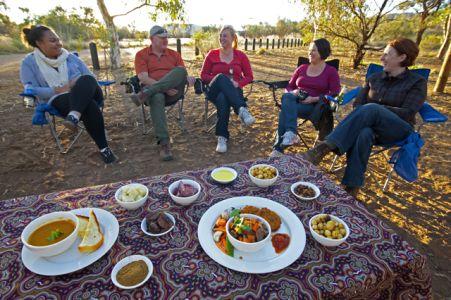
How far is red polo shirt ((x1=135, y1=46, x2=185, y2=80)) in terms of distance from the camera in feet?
11.2

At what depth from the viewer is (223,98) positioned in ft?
10.9

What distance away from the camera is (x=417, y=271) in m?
1.17

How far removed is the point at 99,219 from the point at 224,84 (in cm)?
234

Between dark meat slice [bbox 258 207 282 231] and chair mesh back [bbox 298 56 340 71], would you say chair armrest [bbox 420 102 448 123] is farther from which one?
dark meat slice [bbox 258 207 282 231]

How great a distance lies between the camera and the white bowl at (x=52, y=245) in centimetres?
105

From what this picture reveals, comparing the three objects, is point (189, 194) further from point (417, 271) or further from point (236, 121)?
point (236, 121)

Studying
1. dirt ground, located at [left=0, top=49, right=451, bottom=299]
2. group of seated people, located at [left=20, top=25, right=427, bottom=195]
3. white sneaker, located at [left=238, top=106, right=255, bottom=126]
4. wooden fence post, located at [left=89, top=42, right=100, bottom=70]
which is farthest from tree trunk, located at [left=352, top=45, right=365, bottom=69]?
wooden fence post, located at [left=89, top=42, right=100, bottom=70]

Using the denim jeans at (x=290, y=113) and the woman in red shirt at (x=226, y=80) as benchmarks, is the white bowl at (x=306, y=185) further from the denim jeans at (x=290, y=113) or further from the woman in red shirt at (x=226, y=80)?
the woman in red shirt at (x=226, y=80)

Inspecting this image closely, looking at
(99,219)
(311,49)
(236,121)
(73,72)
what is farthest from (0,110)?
(311,49)

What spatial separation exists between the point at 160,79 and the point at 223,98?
84cm

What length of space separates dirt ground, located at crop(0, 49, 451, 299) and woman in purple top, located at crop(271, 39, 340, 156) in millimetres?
517

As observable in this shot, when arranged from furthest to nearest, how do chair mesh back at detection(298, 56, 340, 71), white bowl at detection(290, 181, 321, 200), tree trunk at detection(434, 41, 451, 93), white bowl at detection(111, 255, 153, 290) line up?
tree trunk at detection(434, 41, 451, 93)
chair mesh back at detection(298, 56, 340, 71)
white bowl at detection(290, 181, 321, 200)
white bowl at detection(111, 255, 153, 290)

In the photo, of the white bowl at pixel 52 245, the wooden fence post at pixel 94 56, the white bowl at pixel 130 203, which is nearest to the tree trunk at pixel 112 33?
the wooden fence post at pixel 94 56

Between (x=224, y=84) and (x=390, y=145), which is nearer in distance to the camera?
(x=390, y=145)
